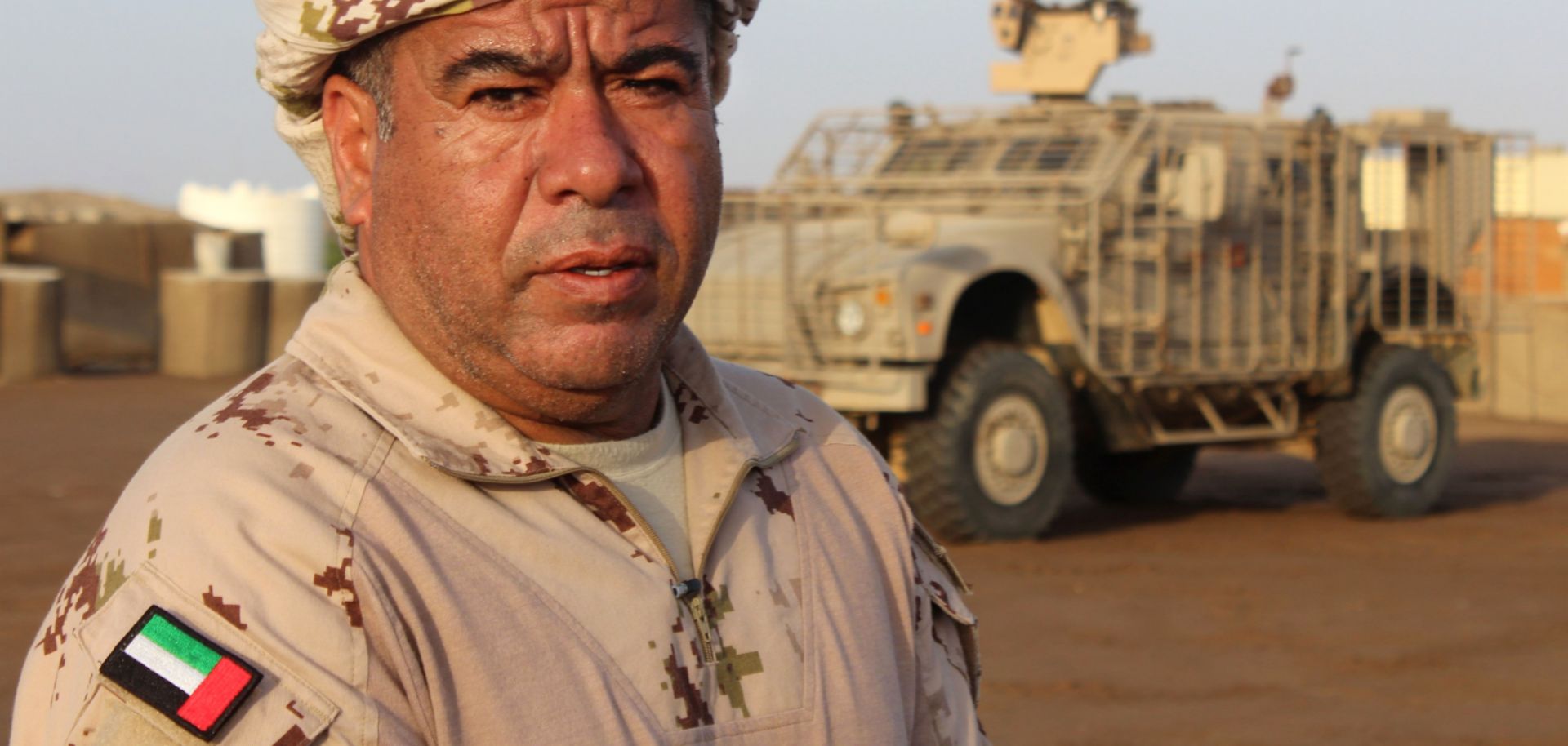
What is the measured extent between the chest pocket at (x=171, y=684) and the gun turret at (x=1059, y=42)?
382 inches

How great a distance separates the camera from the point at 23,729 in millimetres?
1367

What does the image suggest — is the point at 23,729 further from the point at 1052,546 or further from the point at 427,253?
the point at 1052,546

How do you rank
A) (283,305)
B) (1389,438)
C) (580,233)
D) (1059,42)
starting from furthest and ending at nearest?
(283,305)
(1059,42)
(1389,438)
(580,233)

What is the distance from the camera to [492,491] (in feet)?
5.02

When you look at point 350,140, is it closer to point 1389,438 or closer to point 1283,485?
point 1389,438

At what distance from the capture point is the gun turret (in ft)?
35.1

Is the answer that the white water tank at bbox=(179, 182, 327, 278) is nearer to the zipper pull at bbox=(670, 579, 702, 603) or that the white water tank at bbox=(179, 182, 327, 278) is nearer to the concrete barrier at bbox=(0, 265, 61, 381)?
Answer: the concrete barrier at bbox=(0, 265, 61, 381)

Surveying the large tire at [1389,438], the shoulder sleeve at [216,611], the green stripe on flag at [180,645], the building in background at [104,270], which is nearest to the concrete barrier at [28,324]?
the building in background at [104,270]

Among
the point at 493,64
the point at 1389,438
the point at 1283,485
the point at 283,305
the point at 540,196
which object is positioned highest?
the point at 493,64

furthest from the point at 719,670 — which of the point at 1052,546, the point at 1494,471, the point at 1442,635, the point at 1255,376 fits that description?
the point at 1494,471

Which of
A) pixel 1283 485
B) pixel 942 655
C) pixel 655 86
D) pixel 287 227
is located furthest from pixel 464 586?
pixel 287 227

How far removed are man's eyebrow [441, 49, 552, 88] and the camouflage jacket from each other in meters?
0.22

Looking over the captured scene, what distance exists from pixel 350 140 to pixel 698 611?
52cm

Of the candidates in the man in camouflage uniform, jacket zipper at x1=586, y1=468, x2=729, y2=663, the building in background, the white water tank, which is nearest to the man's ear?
the man in camouflage uniform
